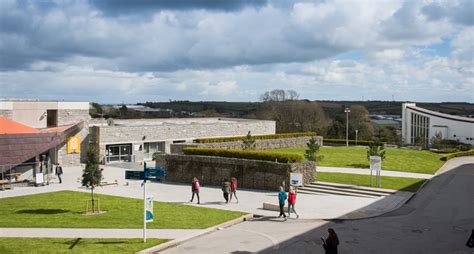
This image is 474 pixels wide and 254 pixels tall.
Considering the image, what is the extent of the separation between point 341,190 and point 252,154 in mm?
6167

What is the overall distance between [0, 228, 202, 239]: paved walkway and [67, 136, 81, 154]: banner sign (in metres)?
21.3

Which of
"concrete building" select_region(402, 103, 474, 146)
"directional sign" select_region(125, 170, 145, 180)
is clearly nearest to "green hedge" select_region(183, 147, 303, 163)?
"directional sign" select_region(125, 170, 145, 180)

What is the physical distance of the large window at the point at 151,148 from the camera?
142 ft

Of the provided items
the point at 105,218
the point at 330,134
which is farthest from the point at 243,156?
the point at 330,134

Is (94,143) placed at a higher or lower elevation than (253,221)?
higher

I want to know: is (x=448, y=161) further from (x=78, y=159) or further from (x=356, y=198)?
(x=78, y=159)

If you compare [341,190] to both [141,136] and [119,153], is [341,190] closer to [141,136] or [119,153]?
[141,136]

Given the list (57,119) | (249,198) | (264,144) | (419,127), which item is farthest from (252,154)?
(419,127)

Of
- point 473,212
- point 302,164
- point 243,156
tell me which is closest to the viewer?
point 473,212

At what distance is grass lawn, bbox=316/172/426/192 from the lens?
26.3 meters

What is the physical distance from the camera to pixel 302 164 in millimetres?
27094

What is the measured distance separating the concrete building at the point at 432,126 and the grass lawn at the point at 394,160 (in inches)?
719

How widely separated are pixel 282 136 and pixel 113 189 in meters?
24.5

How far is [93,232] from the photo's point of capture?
54.1ft
